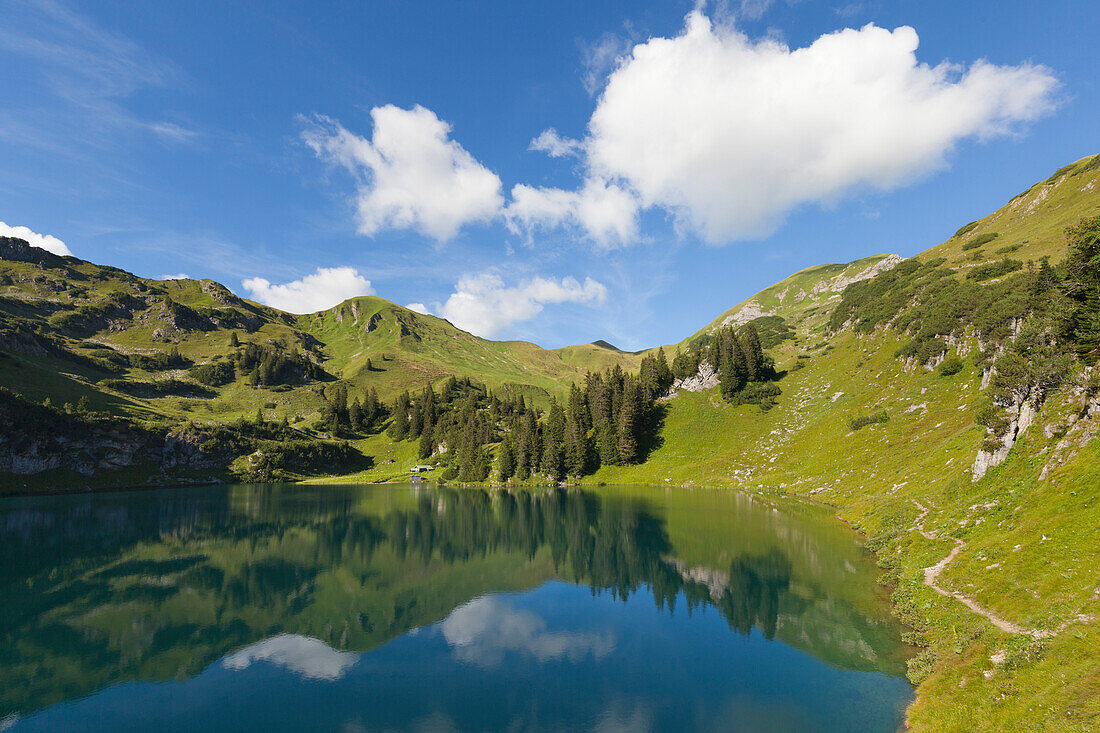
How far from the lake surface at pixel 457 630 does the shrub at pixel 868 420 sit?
103ft

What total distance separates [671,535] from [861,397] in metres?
75.6

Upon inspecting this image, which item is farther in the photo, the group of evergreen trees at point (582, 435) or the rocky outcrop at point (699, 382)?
the rocky outcrop at point (699, 382)

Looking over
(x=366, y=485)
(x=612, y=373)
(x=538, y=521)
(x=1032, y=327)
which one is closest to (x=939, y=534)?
(x=1032, y=327)

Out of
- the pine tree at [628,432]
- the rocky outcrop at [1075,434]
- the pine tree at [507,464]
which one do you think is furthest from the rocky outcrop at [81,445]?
the rocky outcrop at [1075,434]

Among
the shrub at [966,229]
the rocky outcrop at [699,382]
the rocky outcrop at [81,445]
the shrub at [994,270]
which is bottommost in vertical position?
the rocky outcrop at [81,445]

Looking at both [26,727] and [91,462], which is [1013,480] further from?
[91,462]

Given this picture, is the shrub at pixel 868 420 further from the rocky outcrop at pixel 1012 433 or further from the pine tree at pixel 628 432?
the pine tree at pixel 628 432

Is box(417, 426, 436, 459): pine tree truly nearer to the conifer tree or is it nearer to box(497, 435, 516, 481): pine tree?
box(497, 435, 516, 481): pine tree

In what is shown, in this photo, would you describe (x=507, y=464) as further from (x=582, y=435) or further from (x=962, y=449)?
(x=962, y=449)

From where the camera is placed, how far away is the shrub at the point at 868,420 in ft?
297

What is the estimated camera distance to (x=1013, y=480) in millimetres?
35406

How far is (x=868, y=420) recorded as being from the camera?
9338 cm

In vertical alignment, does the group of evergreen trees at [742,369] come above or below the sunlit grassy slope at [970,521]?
above

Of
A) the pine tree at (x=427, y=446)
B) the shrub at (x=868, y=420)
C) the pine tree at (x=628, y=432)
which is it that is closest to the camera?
the shrub at (x=868, y=420)
